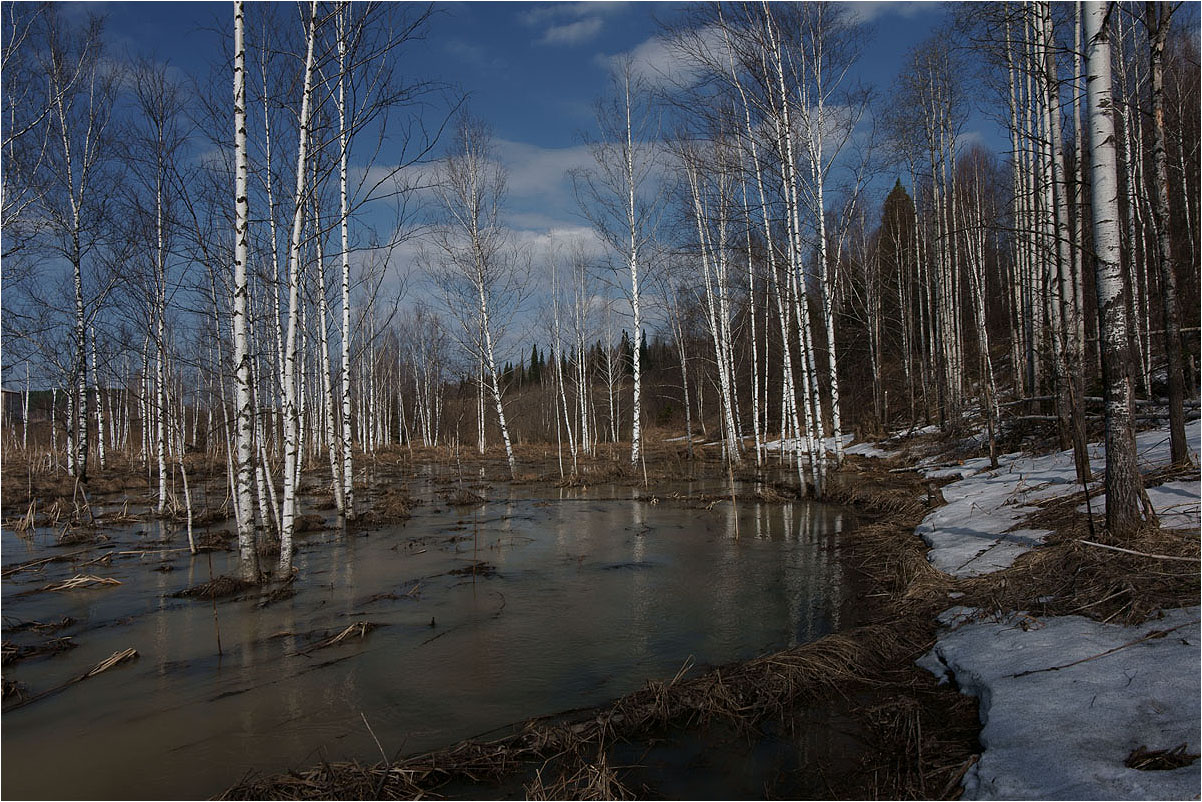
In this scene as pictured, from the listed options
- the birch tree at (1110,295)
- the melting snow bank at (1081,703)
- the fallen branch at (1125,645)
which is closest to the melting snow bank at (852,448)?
the birch tree at (1110,295)

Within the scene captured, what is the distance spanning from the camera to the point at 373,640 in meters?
5.80

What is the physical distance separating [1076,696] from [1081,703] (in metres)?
0.07

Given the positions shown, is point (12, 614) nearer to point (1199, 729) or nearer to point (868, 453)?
point (1199, 729)

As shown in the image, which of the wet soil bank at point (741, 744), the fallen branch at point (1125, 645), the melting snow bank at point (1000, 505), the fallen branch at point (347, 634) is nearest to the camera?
the wet soil bank at point (741, 744)

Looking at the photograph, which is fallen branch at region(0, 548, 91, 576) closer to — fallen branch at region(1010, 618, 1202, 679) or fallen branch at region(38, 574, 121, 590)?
fallen branch at region(38, 574, 121, 590)

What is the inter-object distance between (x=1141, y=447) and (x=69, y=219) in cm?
2303

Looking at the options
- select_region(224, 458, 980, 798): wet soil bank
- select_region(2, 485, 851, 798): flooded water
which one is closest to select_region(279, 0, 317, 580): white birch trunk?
select_region(2, 485, 851, 798): flooded water

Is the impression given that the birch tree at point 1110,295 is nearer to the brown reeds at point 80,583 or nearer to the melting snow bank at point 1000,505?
the melting snow bank at point 1000,505

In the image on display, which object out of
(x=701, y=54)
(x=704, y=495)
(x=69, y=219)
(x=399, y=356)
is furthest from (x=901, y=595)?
(x=399, y=356)

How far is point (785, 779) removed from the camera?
10.8 ft

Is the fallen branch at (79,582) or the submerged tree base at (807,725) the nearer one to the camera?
the submerged tree base at (807,725)

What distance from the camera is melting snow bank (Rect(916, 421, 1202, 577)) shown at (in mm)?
6148

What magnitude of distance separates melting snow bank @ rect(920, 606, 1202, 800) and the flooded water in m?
1.89

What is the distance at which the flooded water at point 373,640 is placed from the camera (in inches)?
153
